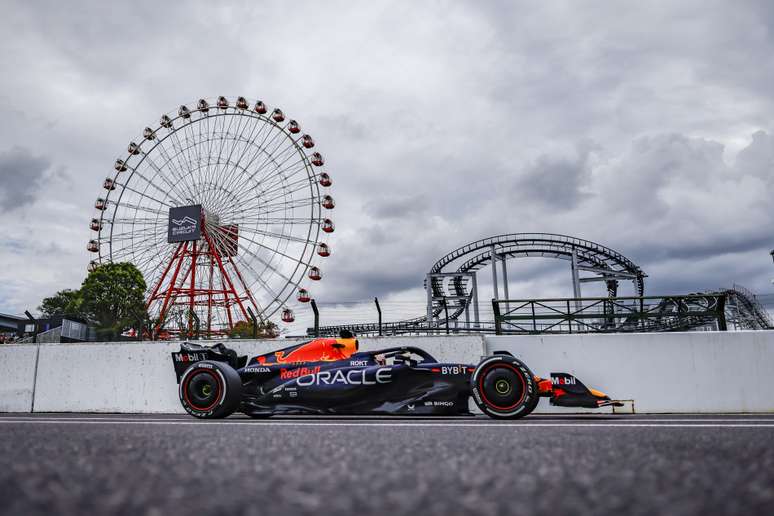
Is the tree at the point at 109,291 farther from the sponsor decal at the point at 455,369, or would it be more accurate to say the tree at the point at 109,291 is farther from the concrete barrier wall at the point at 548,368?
the sponsor decal at the point at 455,369

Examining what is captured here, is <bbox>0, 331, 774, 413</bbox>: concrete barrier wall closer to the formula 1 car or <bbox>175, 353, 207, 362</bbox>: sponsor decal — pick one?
the formula 1 car

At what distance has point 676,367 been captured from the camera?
8.69m

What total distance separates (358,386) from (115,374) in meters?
6.17

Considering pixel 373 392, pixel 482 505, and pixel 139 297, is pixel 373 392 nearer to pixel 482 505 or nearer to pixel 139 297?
pixel 482 505

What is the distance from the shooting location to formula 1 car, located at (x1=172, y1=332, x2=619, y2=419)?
557cm

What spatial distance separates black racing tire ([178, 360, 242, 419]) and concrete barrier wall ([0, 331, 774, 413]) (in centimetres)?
342

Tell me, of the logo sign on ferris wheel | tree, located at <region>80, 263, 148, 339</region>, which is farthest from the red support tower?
tree, located at <region>80, 263, 148, 339</region>

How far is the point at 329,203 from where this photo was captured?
26250 millimetres

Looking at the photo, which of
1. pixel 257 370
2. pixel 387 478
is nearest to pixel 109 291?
pixel 257 370

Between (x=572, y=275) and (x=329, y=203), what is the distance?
15671 mm

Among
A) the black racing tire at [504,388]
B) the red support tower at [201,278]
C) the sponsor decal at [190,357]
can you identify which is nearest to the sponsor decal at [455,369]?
the black racing tire at [504,388]

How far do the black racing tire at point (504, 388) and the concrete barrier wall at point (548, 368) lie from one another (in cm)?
350

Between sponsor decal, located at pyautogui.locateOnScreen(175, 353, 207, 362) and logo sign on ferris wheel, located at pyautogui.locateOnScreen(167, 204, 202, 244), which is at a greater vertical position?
logo sign on ferris wheel, located at pyautogui.locateOnScreen(167, 204, 202, 244)

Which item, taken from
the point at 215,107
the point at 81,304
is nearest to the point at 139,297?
the point at 81,304
